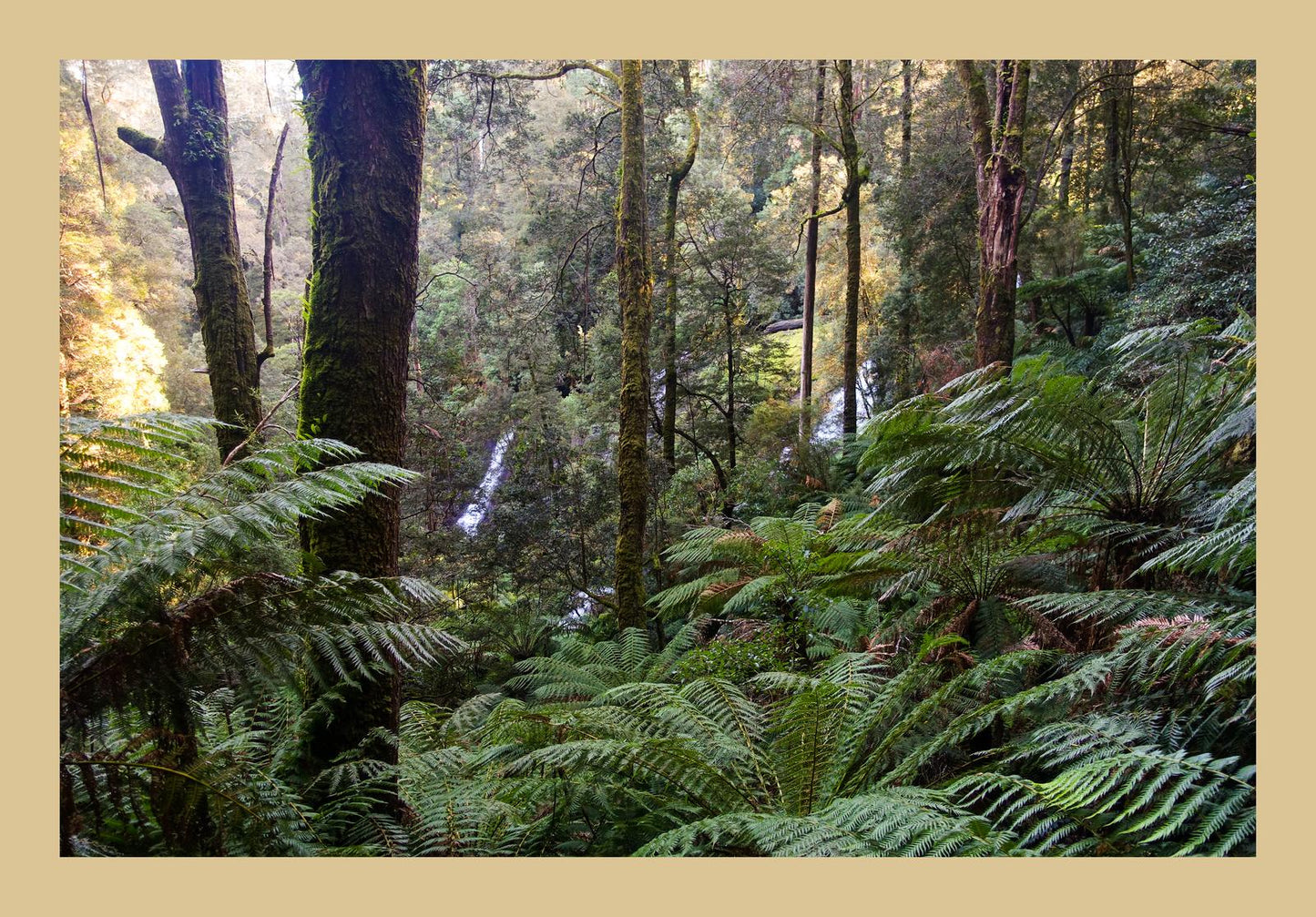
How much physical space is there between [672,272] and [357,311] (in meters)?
7.28

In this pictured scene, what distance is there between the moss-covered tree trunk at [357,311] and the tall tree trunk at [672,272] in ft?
21.7

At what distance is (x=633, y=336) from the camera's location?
5.02m

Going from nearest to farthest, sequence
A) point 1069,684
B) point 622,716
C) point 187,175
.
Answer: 1. point 1069,684
2. point 622,716
3. point 187,175

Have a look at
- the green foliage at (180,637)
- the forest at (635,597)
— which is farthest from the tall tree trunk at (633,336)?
the green foliage at (180,637)

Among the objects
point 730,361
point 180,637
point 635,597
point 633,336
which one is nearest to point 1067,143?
point 730,361

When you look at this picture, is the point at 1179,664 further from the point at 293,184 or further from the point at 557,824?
the point at 293,184

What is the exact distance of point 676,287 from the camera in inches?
385

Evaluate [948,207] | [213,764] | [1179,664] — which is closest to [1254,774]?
[1179,664]

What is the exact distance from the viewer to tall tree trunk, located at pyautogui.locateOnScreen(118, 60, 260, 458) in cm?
427

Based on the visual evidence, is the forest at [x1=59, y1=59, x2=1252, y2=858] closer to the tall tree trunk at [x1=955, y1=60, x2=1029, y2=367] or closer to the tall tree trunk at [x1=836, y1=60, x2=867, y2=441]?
the tall tree trunk at [x1=955, y1=60, x2=1029, y2=367]

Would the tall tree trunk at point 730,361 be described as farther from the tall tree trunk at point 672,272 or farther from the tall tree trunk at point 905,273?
the tall tree trunk at point 905,273

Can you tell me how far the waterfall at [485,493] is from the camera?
8.37 m

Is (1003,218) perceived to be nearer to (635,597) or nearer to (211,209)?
(635,597)

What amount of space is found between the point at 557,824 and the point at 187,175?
471 centimetres
